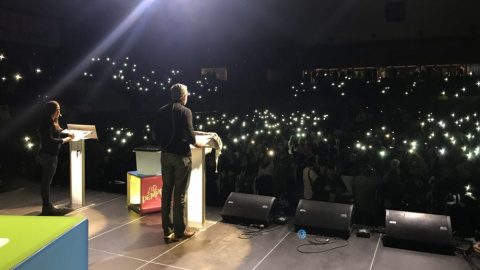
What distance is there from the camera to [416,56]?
1714 centimetres

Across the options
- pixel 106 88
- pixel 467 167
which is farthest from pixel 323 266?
pixel 106 88

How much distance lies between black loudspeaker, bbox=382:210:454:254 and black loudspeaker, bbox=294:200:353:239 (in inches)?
16.9

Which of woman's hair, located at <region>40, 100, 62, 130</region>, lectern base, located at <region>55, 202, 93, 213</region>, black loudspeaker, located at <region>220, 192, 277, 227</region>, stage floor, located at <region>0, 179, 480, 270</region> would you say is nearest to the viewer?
stage floor, located at <region>0, 179, 480, 270</region>

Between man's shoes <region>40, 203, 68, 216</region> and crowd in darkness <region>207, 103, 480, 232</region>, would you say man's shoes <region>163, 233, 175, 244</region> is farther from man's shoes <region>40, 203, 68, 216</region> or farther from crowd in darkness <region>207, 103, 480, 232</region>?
Result: man's shoes <region>40, 203, 68, 216</region>

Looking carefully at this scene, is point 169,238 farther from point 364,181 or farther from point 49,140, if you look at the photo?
point 364,181

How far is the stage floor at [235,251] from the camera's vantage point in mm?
3652

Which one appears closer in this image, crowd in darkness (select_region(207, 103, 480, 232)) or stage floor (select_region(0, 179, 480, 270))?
stage floor (select_region(0, 179, 480, 270))

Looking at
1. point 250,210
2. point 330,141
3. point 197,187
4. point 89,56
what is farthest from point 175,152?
point 89,56

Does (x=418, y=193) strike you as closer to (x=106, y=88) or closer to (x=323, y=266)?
(x=323, y=266)

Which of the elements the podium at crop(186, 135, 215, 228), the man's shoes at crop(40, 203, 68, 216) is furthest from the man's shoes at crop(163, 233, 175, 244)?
the man's shoes at crop(40, 203, 68, 216)

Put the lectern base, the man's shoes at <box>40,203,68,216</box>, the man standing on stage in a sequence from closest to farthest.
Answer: the man standing on stage → the man's shoes at <box>40,203,68,216</box> → the lectern base

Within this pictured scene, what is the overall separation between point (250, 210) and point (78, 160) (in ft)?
8.36

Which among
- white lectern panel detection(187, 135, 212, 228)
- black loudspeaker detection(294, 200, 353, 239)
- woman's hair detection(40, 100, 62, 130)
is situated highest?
woman's hair detection(40, 100, 62, 130)

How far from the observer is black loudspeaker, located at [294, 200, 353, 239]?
433 centimetres
